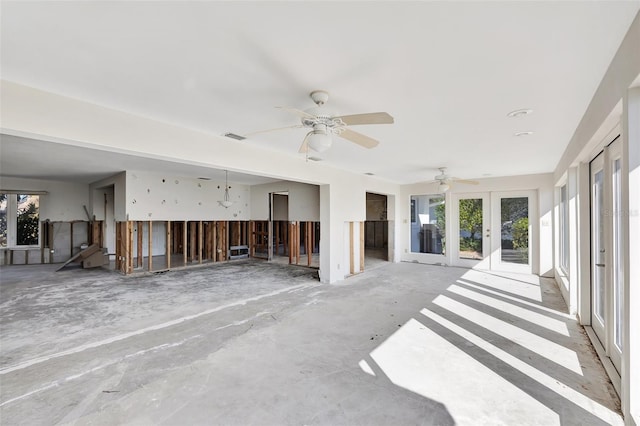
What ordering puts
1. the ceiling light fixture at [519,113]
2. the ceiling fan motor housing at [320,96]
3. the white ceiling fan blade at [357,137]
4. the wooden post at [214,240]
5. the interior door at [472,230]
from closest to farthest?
1. the ceiling fan motor housing at [320,96]
2. the white ceiling fan blade at [357,137]
3. the ceiling light fixture at [519,113]
4. the interior door at [472,230]
5. the wooden post at [214,240]

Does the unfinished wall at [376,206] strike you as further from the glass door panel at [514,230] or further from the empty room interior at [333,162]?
the empty room interior at [333,162]

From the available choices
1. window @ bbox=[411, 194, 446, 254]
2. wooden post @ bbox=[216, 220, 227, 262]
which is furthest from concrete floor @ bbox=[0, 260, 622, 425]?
wooden post @ bbox=[216, 220, 227, 262]

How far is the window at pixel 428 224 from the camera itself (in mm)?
8734

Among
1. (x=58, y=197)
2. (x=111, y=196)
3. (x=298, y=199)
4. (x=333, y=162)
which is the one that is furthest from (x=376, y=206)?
(x=58, y=197)

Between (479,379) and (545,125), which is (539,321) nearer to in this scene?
(479,379)

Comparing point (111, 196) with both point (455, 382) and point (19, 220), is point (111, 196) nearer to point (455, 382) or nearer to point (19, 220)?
point (19, 220)

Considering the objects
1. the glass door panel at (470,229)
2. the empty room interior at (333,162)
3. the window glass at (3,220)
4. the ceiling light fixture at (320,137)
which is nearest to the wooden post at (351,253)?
the empty room interior at (333,162)

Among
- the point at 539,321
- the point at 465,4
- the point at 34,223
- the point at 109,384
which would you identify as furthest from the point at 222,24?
the point at 34,223

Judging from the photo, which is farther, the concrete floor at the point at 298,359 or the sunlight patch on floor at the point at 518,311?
the sunlight patch on floor at the point at 518,311

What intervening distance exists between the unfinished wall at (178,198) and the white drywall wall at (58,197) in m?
3.74

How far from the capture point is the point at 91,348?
316 centimetres

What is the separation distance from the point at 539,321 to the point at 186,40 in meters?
5.07

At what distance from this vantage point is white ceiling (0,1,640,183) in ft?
5.38

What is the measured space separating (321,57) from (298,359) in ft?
8.90
